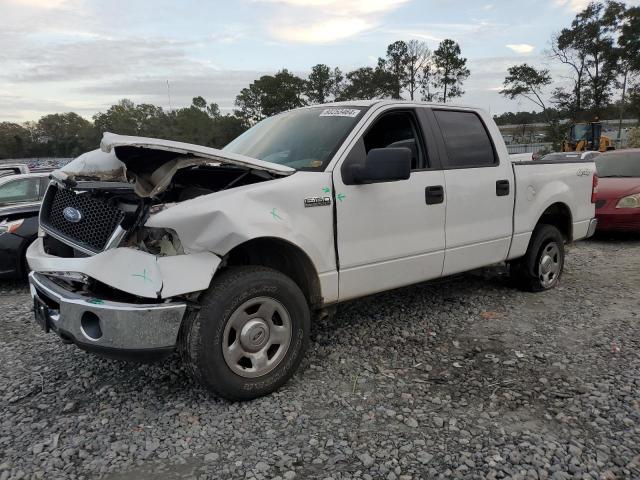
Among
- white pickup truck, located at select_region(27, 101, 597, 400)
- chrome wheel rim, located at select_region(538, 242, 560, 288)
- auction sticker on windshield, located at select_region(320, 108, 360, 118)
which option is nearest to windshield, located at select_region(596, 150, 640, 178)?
chrome wheel rim, located at select_region(538, 242, 560, 288)

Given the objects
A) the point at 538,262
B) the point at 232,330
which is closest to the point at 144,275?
the point at 232,330

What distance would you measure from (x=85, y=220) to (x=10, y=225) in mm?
3820

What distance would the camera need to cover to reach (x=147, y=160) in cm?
292

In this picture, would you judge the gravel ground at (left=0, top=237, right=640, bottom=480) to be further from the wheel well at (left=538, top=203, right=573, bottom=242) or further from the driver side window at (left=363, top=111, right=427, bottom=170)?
the driver side window at (left=363, top=111, right=427, bottom=170)

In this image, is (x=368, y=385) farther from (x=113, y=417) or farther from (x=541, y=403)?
(x=113, y=417)

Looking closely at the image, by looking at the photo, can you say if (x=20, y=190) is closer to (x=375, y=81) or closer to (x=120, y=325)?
(x=120, y=325)

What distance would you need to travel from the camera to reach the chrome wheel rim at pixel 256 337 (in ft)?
9.91

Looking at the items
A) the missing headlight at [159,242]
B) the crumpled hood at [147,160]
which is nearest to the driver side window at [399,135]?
the crumpled hood at [147,160]

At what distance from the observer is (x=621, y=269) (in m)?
6.50

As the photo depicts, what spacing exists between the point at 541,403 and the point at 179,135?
66.7 m

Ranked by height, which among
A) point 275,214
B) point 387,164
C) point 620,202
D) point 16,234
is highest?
point 387,164

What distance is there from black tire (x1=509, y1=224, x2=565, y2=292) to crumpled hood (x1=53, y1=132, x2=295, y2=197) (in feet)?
11.3

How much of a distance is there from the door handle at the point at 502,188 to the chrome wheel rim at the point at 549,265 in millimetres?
1066

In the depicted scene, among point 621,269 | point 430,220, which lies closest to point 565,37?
point 621,269
